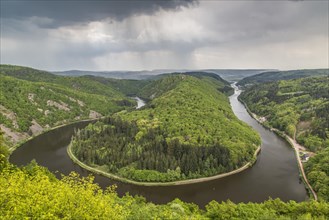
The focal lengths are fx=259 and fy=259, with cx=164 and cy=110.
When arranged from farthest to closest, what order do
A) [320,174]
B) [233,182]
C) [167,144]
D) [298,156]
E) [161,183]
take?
[298,156] < [167,144] < [233,182] < [161,183] < [320,174]

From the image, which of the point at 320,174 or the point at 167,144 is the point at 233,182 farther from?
the point at 167,144

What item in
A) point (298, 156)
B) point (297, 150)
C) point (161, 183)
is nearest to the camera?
point (161, 183)

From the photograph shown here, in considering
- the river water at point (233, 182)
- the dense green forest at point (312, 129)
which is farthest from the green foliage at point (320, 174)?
the river water at point (233, 182)

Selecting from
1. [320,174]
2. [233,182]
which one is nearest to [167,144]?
[233,182]

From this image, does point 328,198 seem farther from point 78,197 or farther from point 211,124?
Answer: point 78,197

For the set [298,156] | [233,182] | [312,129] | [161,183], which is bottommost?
[233,182]

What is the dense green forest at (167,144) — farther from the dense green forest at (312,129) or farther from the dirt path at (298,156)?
the dense green forest at (312,129)
